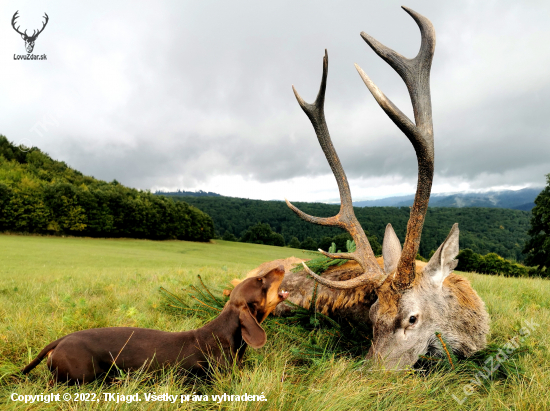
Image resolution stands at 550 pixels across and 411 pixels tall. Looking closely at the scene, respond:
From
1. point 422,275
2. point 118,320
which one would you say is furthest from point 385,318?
point 118,320

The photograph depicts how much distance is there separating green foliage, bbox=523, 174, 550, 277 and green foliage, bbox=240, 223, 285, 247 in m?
43.3

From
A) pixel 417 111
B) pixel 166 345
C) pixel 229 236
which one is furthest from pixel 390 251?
pixel 229 236

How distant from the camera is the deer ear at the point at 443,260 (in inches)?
121

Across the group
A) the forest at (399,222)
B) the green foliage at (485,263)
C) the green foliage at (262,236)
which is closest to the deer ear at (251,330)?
the forest at (399,222)

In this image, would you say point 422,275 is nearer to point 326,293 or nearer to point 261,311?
point 326,293

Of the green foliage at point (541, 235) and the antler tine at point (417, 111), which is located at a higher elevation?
the antler tine at point (417, 111)

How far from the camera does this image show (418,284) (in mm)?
3217

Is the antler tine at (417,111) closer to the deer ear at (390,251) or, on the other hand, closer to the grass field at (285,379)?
the deer ear at (390,251)

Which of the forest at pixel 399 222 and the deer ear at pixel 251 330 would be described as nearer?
the deer ear at pixel 251 330

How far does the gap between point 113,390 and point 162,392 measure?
1.32 feet

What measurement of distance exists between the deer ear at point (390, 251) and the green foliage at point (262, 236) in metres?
60.6

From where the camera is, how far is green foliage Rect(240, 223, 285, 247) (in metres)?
65.1

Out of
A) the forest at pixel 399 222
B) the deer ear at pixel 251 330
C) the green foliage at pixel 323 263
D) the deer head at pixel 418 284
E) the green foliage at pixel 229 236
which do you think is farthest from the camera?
the green foliage at pixel 229 236

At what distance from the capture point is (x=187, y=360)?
8.00ft
